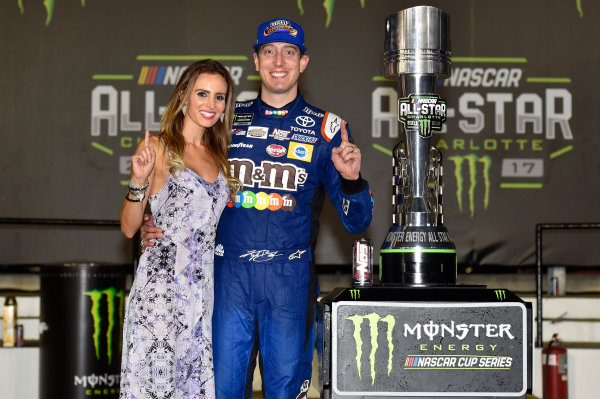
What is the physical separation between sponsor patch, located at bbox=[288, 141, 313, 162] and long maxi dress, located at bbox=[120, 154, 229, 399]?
0.91 feet

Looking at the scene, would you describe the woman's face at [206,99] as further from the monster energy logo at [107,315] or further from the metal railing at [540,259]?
the metal railing at [540,259]

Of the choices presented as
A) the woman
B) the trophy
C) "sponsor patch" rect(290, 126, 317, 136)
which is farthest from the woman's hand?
the trophy

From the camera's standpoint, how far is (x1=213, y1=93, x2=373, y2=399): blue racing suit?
2.47 meters

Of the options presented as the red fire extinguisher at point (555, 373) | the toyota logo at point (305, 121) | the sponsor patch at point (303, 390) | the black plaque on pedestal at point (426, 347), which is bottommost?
the red fire extinguisher at point (555, 373)

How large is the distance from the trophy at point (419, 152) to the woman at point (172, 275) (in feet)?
1.82

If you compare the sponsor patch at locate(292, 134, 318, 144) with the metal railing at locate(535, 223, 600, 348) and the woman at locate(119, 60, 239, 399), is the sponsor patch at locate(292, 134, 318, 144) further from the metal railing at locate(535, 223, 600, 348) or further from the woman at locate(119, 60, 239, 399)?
the metal railing at locate(535, 223, 600, 348)

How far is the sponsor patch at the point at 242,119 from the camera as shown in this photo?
2.68m

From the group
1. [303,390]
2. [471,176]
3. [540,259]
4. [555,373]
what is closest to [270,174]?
[303,390]

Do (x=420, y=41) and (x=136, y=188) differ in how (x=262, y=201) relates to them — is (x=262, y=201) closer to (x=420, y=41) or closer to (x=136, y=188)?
(x=136, y=188)

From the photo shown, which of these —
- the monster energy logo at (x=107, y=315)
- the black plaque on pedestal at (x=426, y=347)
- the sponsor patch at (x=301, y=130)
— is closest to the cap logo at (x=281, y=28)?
the sponsor patch at (x=301, y=130)

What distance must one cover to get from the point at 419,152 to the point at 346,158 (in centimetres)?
21

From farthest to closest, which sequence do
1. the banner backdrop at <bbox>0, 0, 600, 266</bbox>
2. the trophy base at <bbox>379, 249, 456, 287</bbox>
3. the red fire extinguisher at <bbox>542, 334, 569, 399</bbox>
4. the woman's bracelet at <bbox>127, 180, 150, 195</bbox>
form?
the banner backdrop at <bbox>0, 0, 600, 266</bbox>, the red fire extinguisher at <bbox>542, 334, 569, 399</bbox>, the woman's bracelet at <bbox>127, 180, 150, 195</bbox>, the trophy base at <bbox>379, 249, 456, 287</bbox>

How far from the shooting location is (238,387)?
8.04ft

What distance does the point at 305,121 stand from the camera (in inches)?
105
